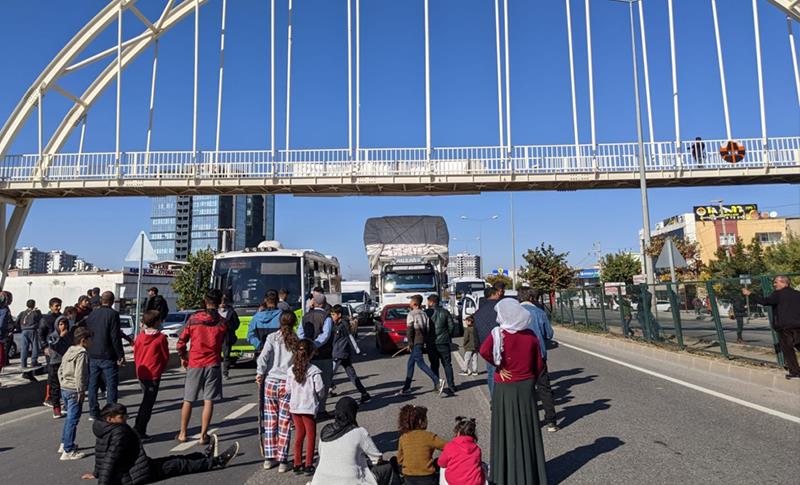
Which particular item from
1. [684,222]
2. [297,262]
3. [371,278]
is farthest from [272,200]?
[297,262]

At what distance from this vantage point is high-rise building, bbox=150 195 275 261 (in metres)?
146

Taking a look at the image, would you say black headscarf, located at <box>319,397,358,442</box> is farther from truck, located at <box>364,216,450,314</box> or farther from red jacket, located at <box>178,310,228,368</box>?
truck, located at <box>364,216,450,314</box>

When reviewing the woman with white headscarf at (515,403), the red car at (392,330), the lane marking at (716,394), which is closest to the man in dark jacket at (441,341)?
the lane marking at (716,394)

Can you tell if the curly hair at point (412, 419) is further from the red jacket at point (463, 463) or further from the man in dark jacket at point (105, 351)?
the man in dark jacket at point (105, 351)

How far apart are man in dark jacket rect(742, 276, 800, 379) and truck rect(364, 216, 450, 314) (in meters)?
15.0

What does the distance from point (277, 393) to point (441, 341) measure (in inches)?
179

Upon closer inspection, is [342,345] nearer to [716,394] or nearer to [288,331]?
[288,331]

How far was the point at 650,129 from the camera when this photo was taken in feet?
75.8

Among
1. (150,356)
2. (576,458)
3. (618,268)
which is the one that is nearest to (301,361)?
(150,356)

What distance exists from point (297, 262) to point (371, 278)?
11.2 m

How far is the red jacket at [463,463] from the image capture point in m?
4.11

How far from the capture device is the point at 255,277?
1461 centimetres

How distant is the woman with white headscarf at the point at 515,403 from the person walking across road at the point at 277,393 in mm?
2138

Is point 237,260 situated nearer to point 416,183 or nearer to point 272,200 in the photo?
point 416,183
